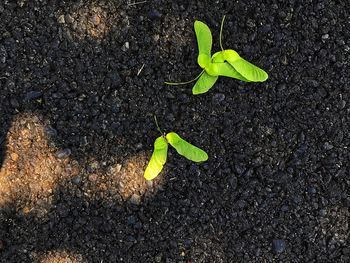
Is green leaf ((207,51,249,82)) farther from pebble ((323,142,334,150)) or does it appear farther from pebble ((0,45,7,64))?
pebble ((0,45,7,64))

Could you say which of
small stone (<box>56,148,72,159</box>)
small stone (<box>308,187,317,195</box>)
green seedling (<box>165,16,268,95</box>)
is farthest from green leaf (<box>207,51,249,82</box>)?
small stone (<box>56,148,72,159</box>)

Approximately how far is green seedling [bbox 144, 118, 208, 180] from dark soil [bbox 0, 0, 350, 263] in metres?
0.04

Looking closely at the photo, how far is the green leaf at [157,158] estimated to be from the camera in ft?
8.48

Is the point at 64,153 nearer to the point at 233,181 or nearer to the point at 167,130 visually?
the point at 167,130

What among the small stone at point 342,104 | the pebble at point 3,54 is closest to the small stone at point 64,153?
the pebble at point 3,54

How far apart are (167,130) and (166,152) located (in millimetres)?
102

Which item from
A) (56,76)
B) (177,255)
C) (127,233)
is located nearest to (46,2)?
(56,76)

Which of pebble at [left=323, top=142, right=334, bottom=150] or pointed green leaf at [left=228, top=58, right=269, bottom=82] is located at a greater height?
pointed green leaf at [left=228, top=58, right=269, bottom=82]

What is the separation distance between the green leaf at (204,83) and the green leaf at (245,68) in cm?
11

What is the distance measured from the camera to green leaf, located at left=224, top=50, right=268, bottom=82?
100 inches

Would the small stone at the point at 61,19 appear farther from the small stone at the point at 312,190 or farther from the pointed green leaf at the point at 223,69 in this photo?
the small stone at the point at 312,190

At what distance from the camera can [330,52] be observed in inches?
104

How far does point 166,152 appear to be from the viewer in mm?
2602

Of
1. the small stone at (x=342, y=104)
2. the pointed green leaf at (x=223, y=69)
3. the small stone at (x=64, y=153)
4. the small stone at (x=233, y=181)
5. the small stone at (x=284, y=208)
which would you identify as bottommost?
the small stone at (x=64, y=153)
